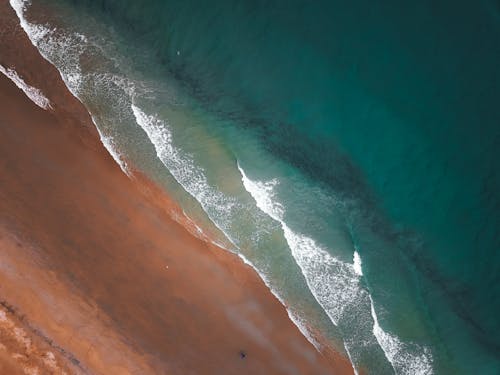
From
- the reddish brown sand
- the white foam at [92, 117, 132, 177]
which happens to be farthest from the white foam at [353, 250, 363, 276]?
the white foam at [92, 117, 132, 177]

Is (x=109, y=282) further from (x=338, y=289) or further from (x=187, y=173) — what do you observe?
(x=338, y=289)

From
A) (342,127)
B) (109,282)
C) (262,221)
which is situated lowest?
(109,282)

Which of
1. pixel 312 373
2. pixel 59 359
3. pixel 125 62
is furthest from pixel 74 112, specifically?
pixel 312 373

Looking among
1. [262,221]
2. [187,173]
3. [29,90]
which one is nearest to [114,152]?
[187,173]

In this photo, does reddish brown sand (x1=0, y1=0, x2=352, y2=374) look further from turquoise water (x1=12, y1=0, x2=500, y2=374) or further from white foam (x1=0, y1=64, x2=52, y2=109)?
turquoise water (x1=12, y1=0, x2=500, y2=374)

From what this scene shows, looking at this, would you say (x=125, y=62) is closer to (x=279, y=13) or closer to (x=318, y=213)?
(x=279, y=13)

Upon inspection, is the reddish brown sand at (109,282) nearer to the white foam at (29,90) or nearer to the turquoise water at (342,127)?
the white foam at (29,90)
